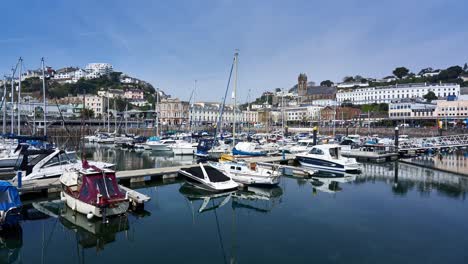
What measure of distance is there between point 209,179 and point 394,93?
14164 cm

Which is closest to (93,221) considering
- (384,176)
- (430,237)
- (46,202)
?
(46,202)

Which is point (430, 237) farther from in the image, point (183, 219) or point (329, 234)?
point (183, 219)

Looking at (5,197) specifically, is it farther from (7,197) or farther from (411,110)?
(411,110)

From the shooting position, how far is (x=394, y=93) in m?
145

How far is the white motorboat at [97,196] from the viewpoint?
50.5 feet

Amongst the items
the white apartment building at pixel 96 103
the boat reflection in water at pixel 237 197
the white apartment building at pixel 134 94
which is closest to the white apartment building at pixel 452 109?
the boat reflection in water at pixel 237 197

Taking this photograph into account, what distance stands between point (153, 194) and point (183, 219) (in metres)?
5.47

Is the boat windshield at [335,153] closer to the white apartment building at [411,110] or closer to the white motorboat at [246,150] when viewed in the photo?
the white motorboat at [246,150]

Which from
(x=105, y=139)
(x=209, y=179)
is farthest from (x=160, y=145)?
(x=209, y=179)

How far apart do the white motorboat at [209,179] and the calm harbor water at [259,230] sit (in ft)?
2.08

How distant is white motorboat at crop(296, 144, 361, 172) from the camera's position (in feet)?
101

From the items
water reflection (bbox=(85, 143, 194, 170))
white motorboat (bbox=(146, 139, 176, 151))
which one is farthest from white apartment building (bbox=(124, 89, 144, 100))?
water reflection (bbox=(85, 143, 194, 170))

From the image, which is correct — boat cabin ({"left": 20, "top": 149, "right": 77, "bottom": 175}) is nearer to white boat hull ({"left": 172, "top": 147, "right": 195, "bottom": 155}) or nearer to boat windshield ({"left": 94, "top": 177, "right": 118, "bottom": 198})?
boat windshield ({"left": 94, "top": 177, "right": 118, "bottom": 198})

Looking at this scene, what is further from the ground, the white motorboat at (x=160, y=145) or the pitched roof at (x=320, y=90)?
the pitched roof at (x=320, y=90)
